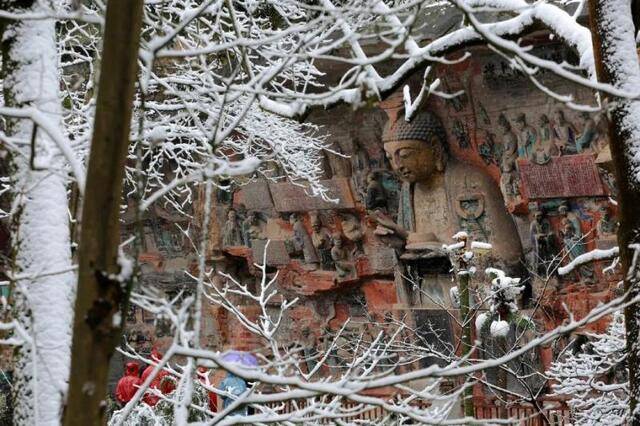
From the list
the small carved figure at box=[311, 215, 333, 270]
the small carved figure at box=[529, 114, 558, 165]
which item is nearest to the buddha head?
the small carved figure at box=[529, 114, 558, 165]

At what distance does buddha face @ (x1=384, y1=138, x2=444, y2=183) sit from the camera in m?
13.0

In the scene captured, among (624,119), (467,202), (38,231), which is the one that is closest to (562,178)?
(467,202)

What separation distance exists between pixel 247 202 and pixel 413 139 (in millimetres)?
3198

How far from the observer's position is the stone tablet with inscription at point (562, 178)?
11828 millimetres

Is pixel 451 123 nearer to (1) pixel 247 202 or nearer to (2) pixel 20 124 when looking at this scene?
(1) pixel 247 202

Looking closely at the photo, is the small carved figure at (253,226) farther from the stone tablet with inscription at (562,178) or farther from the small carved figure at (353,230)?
the stone tablet with inscription at (562,178)

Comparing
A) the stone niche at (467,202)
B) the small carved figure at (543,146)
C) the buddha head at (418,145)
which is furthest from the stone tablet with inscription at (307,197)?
the small carved figure at (543,146)

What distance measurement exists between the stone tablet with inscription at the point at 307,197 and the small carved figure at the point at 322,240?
0.17m

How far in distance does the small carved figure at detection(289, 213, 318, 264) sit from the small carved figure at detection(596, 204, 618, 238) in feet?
13.1

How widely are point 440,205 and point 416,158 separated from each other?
0.55 metres

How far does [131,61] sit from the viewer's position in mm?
3143

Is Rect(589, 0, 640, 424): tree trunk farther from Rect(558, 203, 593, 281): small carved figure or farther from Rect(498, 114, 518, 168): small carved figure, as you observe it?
Rect(498, 114, 518, 168): small carved figure

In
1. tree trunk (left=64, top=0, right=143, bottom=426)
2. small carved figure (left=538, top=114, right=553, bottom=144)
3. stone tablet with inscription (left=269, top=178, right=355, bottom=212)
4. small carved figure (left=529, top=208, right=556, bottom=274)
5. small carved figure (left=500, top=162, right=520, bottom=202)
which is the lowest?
tree trunk (left=64, top=0, right=143, bottom=426)

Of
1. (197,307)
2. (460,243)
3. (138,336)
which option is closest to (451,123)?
(460,243)
